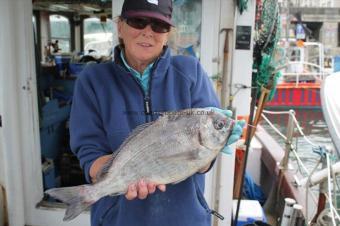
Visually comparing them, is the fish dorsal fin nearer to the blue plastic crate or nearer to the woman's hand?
the woman's hand

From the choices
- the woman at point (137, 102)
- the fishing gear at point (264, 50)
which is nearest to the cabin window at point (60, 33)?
the fishing gear at point (264, 50)

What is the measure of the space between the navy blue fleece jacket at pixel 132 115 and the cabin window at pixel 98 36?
5794 millimetres

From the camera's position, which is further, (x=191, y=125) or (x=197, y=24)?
(x=197, y=24)

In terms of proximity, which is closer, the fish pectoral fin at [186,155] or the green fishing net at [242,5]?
the fish pectoral fin at [186,155]

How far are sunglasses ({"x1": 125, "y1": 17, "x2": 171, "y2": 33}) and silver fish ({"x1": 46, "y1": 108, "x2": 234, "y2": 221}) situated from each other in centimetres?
42

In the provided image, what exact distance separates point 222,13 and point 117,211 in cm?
209

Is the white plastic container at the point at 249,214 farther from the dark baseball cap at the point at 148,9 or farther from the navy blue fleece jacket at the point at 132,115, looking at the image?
the dark baseball cap at the point at 148,9

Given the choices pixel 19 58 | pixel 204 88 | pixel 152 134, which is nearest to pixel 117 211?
pixel 152 134

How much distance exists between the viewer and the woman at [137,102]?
1.90 meters

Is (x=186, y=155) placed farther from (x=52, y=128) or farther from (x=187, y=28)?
(x=52, y=128)

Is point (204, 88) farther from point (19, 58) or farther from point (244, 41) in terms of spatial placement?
point (19, 58)

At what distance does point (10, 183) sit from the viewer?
3.78 metres

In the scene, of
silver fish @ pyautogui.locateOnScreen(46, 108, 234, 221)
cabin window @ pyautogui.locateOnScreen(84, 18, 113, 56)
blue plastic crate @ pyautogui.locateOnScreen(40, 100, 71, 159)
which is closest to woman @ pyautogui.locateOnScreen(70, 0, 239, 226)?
silver fish @ pyautogui.locateOnScreen(46, 108, 234, 221)

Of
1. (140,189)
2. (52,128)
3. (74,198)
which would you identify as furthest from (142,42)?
(52,128)
